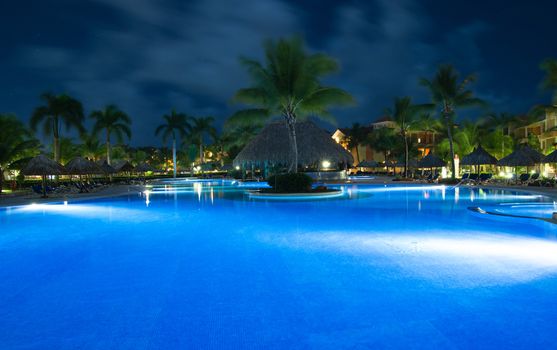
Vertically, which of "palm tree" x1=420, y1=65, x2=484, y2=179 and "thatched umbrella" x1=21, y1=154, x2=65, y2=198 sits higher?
"palm tree" x1=420, y1=65, x2=484, y2=179

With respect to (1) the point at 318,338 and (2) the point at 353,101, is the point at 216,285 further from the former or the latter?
(2) the point at 353,101

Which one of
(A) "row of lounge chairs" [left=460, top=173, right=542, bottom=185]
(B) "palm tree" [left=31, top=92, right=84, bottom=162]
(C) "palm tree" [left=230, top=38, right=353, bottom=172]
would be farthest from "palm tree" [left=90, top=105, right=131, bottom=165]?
(A) "row of lounge chairs" [left=460, top=173, right=542, bottom=185]

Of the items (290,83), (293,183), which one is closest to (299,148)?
(290,83)

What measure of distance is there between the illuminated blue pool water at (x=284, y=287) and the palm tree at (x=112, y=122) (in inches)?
1317

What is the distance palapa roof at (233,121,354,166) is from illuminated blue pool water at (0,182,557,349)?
21.4 m

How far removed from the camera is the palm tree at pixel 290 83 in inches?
847

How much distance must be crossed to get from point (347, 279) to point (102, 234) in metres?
7.09

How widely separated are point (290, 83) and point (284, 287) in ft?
56.8

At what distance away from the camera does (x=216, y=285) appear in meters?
5.60

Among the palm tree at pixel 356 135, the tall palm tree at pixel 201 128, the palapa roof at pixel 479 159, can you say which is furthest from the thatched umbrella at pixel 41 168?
the palm tree at pixel 356 135

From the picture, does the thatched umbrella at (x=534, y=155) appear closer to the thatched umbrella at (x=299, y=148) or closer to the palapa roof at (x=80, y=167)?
the thatched umbrella at (x=299, y=148)

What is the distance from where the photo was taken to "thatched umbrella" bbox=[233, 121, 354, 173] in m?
32.2

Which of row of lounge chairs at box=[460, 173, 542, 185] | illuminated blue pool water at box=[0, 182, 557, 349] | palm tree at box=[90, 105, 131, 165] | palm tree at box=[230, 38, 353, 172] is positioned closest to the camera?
illuminated blue pool water at box=[0, 182, 557, 349]

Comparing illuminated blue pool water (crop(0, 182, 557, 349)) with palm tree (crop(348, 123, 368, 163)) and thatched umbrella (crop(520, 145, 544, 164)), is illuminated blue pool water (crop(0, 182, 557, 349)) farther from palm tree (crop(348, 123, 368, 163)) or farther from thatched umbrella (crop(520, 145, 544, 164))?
palm tree (crop(348, 123, 368, 163))
